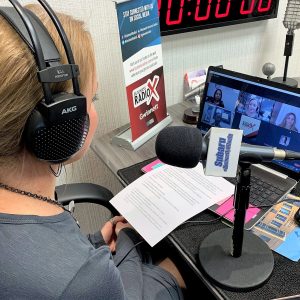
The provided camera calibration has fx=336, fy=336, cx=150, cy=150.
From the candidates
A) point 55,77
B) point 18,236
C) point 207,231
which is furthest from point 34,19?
point 207,231

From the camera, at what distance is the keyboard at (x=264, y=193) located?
87cm

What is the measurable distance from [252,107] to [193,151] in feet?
1.38

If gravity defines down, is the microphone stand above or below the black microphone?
below

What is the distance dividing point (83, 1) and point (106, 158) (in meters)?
0.54

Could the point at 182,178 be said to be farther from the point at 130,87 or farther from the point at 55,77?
→ the point at 55,77

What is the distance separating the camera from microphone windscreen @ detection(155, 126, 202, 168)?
0.60 meters

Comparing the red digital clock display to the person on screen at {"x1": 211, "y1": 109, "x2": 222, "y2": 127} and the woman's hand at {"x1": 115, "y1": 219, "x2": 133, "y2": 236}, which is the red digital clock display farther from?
the woman's hand at {"x1": 115, "y1": 219, "x2": 133, "y2": 236}

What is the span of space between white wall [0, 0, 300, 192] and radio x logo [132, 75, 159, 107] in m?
0.19

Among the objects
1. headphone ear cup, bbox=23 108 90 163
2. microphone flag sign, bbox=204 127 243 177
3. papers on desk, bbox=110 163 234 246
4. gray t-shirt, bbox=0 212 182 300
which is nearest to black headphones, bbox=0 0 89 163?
headphone ear cup, bbox=23 108 90 163

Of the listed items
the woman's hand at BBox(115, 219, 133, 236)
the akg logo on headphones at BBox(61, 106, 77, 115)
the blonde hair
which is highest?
the blonde hair

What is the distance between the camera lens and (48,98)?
0.48 meters

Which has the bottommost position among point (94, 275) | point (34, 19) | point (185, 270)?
point (185, 270)

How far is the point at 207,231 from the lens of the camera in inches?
32.1

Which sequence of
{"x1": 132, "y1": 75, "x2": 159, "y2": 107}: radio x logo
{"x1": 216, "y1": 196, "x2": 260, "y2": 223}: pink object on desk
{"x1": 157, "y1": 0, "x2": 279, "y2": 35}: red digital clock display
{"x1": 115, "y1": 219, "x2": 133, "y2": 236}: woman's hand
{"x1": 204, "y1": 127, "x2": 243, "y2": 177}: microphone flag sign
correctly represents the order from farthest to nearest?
{"x1": 157, "y1": 0, "x2": 279, "y2": 35}: red digital clock display → {"x1": 132, "y1": 75, "x2": 159, "y2": 107}: radio x logo → {"x1": 115, "y1": 219, "x2": 133, "y2": 236}: woman's hand → {"x1": 216, "y1": 196, "x2": 260, "y2": 223}: pink object on desk → {"x1": 204, "y1": 127, "x2": 243, "y2": 177}: microphone flag sign
